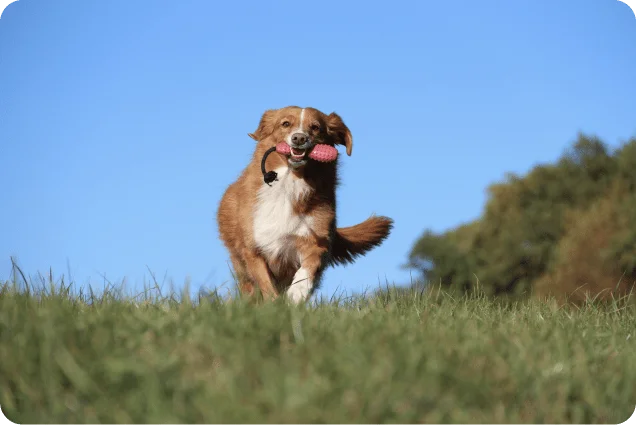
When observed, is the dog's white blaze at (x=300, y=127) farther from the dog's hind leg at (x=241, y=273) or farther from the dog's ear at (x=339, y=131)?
the dog's hind leg at (x=241, y=273)

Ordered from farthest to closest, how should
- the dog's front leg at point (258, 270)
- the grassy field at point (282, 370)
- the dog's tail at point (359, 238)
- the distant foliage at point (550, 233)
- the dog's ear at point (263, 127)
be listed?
the distant foliage at point (550, 233) → the dog's tail at point (359, 238) → the dog's ear at point (263, 127) → the dog's front leg at point (258, 270) → the grassy field at point (282, 370)

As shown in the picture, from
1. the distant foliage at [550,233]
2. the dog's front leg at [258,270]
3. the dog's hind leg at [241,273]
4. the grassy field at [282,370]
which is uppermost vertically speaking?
the distant foliage at [550,233]

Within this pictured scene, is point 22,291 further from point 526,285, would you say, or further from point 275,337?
point 526,285

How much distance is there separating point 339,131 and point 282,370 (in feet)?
13.5

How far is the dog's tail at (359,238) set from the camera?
24.3ft

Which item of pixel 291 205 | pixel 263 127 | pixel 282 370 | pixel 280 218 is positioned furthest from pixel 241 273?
pixel 282 370

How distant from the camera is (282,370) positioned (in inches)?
117

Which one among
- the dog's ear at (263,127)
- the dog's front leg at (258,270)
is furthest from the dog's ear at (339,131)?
the dog's front leg at (258,270)

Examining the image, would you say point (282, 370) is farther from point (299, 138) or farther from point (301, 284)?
point (299, 138)

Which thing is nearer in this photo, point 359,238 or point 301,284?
point 301,284

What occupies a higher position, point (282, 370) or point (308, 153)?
point (308, 153)

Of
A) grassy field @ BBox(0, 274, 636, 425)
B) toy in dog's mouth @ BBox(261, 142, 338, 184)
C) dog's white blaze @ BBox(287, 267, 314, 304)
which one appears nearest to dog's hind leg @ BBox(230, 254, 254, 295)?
dog's white blaze @ BBox(287, 267, 314, 304)

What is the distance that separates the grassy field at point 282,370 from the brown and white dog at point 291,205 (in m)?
2.18

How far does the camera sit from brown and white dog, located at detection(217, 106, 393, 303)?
6.34 m
